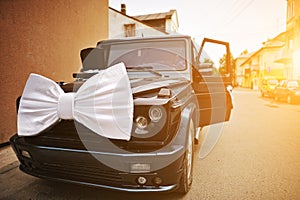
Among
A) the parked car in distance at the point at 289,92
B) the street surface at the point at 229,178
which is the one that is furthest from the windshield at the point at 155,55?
the parked car in distance at the point at 289,92

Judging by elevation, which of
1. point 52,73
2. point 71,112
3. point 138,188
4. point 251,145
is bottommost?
point 251,145

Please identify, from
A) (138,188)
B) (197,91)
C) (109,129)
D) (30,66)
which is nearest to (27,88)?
(109,129)

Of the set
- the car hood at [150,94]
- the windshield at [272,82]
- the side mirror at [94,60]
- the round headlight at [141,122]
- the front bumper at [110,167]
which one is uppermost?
the side mirror at [94,60]

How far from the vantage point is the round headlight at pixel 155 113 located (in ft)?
6.78

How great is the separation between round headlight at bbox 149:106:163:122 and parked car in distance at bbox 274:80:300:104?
14354 mm

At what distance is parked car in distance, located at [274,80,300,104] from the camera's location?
1392cm

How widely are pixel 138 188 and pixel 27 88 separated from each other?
4.87 ft

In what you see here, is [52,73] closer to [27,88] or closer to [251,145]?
[27,88]

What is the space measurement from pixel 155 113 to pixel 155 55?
176 centimetres

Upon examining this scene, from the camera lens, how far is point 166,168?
6.76 feet

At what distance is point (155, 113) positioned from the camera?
209 cm

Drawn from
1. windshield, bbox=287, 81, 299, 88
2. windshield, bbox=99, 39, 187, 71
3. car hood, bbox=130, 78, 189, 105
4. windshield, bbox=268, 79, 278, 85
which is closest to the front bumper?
car hood, bbox=130, 78, 189, 105

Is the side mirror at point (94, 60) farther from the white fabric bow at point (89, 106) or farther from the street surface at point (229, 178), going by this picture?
the street surface at point (229, 178)

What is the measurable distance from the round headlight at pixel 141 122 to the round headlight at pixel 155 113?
0.07m
